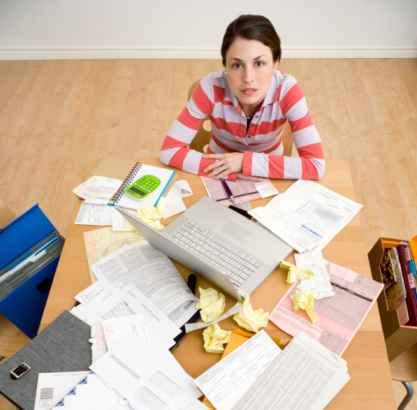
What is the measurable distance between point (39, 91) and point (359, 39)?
8.69ft

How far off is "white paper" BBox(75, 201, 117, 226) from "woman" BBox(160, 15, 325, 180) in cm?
29

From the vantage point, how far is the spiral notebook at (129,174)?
4.30ft

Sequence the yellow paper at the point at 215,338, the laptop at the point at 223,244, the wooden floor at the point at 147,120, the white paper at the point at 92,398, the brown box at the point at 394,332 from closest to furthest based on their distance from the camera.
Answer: the white paper at the point at 92,398, the yellow paper at the point at 215,338, the laptop at the point at 223,244, the brown box at the point at 394,332, the wooden floor at the point at 147,120

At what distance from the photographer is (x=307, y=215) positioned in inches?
49.3

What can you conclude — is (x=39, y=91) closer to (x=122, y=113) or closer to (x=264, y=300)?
(x=122, y=113)

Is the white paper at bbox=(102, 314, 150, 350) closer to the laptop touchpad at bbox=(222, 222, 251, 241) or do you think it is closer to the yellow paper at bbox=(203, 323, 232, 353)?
the yellow paper at bbox=(203, 323, 232, 353)

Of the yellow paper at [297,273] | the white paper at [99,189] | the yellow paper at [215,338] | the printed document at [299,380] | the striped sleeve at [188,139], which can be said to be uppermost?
the striped sleeve at [188,139]

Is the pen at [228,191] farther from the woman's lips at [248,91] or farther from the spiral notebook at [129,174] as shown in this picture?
the woman's lips at [248,91]

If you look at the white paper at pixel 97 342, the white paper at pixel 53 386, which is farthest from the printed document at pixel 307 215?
the white paper at pixel 53 386

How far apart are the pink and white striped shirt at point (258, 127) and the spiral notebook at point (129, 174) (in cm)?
6

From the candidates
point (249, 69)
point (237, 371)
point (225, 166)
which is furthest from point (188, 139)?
point (237, 371)

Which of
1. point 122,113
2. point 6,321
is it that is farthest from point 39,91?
point 6,321

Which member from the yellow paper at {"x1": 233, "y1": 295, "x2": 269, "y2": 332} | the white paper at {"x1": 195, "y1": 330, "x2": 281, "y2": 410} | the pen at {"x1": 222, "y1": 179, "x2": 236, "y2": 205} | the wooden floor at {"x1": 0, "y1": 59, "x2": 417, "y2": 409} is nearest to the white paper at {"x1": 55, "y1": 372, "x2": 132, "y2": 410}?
the white paper at {"x1": 195, "y1": 330, "x2": 281, "y2": 410}

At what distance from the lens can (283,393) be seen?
860mm
